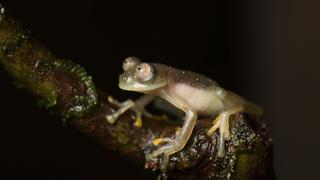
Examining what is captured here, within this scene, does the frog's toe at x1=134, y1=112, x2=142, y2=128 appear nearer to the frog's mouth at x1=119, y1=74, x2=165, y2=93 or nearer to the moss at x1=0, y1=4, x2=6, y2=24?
the frog's mouth at x1=119, y1=74, x2=165, y2=93

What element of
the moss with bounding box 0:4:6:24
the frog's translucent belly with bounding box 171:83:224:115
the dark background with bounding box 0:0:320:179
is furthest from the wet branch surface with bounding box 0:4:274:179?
the dark background with bounding box 0:0:320:179

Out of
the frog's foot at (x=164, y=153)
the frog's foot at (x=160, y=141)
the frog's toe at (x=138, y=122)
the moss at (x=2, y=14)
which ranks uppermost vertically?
the moss at (x=2, y=14)

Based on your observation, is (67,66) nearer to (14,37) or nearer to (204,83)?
(14,37)

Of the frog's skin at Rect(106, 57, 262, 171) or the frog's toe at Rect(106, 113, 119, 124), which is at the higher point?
the frog's skin at Rect(106, 57, 262, 171)

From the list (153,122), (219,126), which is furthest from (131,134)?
(219,126)

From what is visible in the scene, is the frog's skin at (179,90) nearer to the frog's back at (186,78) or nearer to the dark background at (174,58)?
the frog's back at (186,78)

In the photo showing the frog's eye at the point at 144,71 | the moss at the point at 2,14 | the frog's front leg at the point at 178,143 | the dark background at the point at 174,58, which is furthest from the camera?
the dark background at the point at 174,58

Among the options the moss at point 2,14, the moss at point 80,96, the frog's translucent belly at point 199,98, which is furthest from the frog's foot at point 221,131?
the moss at point 2,14
